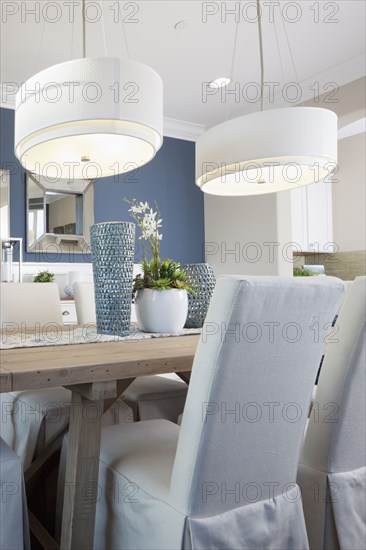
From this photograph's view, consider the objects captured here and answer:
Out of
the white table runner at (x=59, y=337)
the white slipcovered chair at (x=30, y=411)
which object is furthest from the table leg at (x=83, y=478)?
the white slipcovered chair at (x=30, y=411)

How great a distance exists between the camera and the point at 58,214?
4.29 m

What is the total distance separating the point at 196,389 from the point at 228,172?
4.06 ft

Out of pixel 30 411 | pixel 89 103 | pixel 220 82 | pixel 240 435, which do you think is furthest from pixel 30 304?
pixel 220 82

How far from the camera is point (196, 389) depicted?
3.47 ft

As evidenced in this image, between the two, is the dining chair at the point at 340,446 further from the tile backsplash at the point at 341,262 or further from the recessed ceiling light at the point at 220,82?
the tile backsplash at the point at 341,262

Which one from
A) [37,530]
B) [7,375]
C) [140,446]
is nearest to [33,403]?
[37,530]

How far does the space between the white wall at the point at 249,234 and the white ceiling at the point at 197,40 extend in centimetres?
105

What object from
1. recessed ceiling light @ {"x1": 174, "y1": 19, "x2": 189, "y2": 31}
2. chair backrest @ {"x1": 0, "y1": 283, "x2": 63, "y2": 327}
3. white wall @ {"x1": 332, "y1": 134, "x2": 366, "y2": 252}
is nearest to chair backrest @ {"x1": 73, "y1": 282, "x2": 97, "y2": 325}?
chair backrest @ {"x1": 0, "y1": 283, "x2": 63, "y2": 327}

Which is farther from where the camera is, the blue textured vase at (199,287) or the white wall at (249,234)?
the white wall at (249,234)

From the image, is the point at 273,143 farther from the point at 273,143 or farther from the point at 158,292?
the point at 158,292

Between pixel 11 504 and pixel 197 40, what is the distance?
10.2ft

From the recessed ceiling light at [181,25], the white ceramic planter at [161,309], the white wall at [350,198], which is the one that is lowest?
the white ceramic planter at [161,309]

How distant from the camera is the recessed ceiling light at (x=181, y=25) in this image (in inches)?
120

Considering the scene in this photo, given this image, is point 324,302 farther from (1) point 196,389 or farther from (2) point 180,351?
(2) point 180,351
